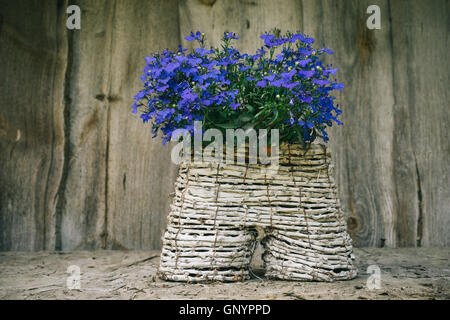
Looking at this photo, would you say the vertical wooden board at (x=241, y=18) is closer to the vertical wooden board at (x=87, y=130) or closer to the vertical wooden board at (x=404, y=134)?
the vertical wooden board at (x=87, y=130)

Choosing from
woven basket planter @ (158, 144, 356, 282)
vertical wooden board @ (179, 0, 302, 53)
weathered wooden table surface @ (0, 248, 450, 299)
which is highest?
vertical wooden board @ (179, 0, 302, 53)

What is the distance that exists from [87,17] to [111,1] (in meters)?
0.15

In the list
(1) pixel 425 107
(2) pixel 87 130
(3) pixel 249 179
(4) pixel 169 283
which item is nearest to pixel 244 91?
(3) pixel 249 179

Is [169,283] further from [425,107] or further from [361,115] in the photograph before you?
[425,107]

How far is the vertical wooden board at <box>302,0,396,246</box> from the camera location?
2.23 metres

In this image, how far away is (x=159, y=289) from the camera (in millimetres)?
1430

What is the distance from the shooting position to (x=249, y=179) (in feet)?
4.98

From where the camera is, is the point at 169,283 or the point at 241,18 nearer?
the point at 169,283

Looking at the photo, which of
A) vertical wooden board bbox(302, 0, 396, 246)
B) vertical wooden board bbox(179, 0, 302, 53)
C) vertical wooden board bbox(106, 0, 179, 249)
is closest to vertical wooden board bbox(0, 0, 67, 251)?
vertical wooden board bbox(106, 0, 179, 249)

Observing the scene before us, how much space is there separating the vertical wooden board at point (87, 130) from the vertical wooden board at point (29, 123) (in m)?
0.06

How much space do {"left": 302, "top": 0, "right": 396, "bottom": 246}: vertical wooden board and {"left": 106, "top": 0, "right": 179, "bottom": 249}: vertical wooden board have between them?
2.59 feet

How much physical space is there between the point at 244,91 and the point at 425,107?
1.15 metres

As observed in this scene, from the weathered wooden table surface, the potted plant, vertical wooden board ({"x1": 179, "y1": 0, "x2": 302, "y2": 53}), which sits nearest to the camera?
the weathered wooden table surface

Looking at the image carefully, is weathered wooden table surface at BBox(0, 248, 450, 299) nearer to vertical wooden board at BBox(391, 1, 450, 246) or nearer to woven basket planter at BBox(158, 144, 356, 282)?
woven basket planter at BBox(158, 144, 356, 282)
